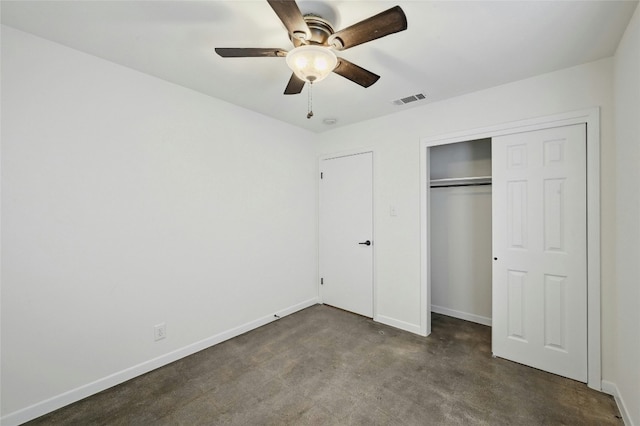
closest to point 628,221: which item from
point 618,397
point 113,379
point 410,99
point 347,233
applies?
point 618,397

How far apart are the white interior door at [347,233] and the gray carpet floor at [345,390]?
85 centimetres

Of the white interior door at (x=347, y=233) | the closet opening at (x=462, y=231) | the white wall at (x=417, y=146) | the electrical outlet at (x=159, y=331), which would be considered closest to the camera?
the white wall at (x=417, y=146)

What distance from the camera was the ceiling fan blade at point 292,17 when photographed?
1.23 m

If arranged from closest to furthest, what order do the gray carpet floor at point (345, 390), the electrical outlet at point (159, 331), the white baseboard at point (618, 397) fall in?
the white baseboard at point (618, 397), the gray carpet floor at point (345, 390), the electrical outlet at point (159, 331)

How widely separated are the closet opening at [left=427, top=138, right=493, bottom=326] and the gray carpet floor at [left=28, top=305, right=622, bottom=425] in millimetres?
662

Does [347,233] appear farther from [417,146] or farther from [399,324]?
[417,146]

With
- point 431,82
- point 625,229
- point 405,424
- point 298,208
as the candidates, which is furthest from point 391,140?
point 405,424

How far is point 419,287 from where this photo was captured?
300 centimetres

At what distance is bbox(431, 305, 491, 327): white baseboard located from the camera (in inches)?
127

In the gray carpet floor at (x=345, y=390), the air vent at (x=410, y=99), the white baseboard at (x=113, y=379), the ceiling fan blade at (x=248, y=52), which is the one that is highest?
the air vent at (x=410, y=99)

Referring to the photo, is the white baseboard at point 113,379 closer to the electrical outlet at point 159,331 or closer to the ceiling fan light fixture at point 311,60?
the electrical outlet at point 159,331

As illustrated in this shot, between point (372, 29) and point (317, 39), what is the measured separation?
1.38 feet

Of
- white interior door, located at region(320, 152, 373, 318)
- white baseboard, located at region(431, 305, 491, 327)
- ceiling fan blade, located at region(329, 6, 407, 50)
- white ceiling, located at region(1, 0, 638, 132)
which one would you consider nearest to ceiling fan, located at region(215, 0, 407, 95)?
ceiling fan blade, located at region(329, 6, 407, 50)

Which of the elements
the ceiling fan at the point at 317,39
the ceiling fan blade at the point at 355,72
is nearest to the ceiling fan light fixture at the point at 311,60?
the ceiling fan at the point at 317,39
